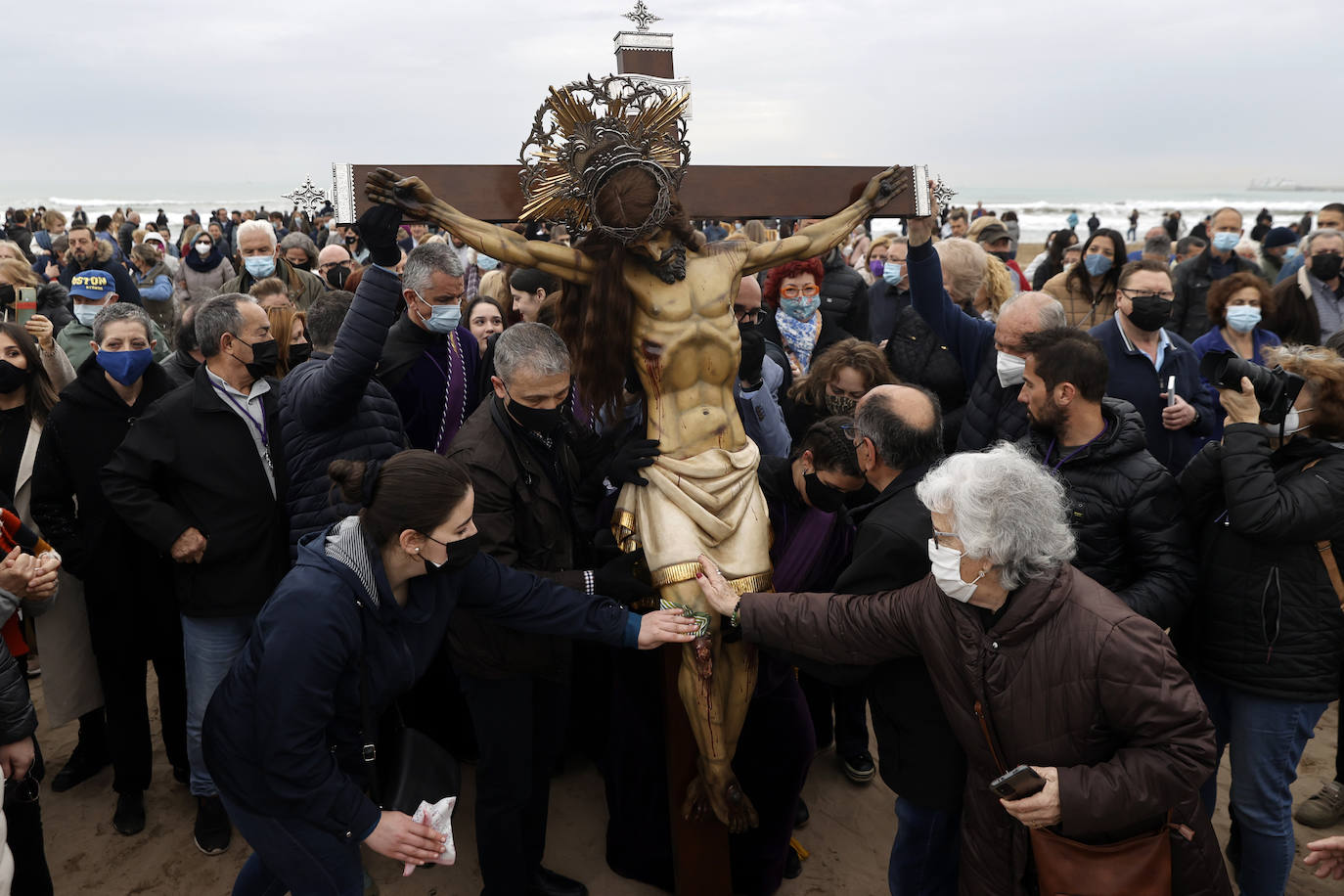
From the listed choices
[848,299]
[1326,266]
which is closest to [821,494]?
[848,299]

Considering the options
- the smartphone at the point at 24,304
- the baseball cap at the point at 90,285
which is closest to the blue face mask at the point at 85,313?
the baseball cap at the point at 90,285

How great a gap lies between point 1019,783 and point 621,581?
153 cm

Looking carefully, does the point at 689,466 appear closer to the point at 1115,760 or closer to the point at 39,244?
the point at 1115,760

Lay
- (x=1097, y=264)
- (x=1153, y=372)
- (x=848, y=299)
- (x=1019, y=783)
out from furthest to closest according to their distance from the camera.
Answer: (x=848, y=299), (x=1097, y=264), (x=1153, y=372), (x=1019, y=783)

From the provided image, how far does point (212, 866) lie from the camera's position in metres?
4.04

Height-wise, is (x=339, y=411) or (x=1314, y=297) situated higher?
(x=1314, y=297)

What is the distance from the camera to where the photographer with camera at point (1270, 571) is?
296cm

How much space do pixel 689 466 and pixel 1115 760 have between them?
5.39 feet

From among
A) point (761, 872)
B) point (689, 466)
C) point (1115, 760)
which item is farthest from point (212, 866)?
point (1115, 760)

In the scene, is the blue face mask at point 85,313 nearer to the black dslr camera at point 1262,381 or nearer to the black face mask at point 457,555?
the black face mask at point 457,555

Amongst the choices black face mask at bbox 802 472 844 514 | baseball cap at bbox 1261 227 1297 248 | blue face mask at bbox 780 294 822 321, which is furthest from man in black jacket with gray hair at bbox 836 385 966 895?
baseball cap at bbox 1261 227 1297 248

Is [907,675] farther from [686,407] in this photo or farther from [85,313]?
[85,313]

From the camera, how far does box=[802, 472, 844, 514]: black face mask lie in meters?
3.25

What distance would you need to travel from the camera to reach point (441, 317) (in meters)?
4.16
